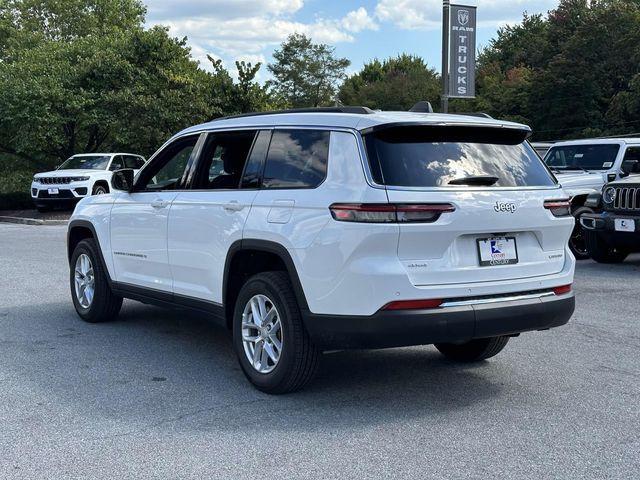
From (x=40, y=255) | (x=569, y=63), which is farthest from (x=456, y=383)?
(x=569, y=63)

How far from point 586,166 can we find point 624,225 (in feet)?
9.45

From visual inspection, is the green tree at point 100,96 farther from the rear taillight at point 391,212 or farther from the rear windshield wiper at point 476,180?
the rear taillight at point 391,212

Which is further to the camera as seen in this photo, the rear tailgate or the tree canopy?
the tree canopy

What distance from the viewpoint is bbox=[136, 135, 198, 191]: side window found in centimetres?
674

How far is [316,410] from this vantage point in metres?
5.19

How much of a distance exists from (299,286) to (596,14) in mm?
45418

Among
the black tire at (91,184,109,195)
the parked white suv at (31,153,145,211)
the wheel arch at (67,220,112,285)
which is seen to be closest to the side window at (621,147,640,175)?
the wheel arch at (67,220,112,285)

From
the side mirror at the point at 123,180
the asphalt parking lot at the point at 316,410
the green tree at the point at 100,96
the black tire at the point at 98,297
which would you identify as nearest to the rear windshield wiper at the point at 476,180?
the asphalt parking lot at the point at 316,410

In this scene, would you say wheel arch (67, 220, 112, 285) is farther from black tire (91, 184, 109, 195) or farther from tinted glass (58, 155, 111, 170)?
tinted glass (58, 155, 111, 170)

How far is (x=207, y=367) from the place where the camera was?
6.28 meters

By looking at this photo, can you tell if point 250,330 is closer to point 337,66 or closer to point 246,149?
point 246,149

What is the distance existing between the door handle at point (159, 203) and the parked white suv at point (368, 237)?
0.28 metres

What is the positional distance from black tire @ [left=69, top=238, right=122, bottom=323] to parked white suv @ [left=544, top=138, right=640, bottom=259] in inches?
307

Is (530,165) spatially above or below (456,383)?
→ above
